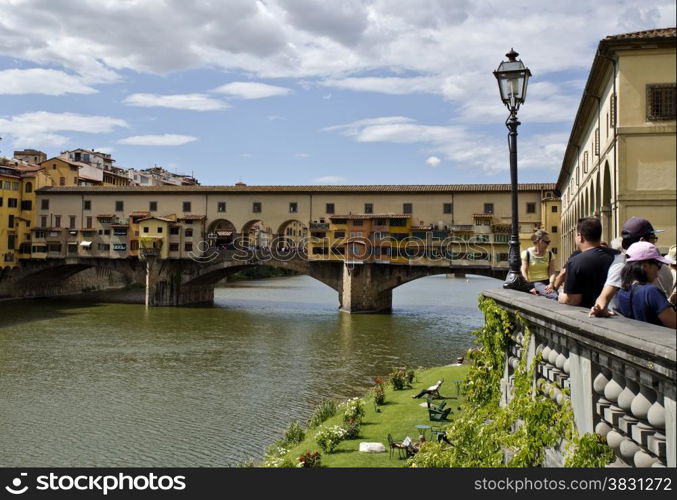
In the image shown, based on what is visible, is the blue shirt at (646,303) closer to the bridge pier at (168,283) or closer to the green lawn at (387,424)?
the green lawn at (387,424)

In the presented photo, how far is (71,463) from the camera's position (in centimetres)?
1509

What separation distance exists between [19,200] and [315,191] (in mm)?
28212

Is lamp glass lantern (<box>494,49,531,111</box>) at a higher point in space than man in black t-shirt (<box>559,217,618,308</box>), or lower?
higher

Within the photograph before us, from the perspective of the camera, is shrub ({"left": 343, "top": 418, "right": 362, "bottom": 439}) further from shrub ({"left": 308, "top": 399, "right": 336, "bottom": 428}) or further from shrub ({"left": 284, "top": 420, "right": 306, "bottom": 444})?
shrub ({"left": 308, "top": 399, "right": 336, "bottom": 428})

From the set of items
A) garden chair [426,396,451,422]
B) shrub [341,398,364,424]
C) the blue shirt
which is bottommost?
shrub [341,398,364,424]

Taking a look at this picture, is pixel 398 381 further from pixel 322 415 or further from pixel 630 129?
pixel 630 129

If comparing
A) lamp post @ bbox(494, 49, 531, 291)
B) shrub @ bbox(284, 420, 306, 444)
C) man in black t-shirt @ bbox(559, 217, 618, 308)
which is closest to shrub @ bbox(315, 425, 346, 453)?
shrub @ bbox(284, 420, 306, 444)

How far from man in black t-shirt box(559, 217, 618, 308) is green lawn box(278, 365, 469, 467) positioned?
7.41 m

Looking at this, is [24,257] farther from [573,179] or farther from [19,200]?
[573,179]

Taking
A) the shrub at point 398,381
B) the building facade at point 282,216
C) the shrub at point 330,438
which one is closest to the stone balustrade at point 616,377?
the shrub at point 330,438

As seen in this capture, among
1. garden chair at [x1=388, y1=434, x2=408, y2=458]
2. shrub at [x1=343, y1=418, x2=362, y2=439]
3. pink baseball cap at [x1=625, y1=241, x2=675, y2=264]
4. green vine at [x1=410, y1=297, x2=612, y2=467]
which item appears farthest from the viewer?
shrub at [x1=343, y1=418, x2=362, y2=439]

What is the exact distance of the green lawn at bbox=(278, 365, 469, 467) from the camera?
13188 mm

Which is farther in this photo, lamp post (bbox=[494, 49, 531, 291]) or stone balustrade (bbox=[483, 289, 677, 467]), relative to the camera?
lamp post (bbox=[494, 49, 531, 291])

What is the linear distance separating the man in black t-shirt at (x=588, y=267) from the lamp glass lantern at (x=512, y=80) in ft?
14.0
